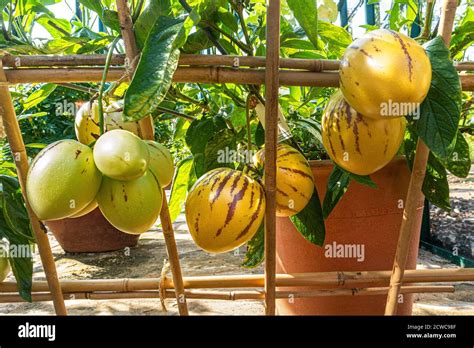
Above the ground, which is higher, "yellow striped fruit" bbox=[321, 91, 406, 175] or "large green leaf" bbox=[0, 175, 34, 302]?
"yellow striped fruit" bbox=[321, 91, 406, 175]

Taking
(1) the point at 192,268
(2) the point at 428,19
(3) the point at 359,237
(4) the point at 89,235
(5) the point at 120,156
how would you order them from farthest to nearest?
1. (4) the point at 89,235
2. (1) the point at 192,268
3. (3) the point at 359,237
4. (2) the point at 428,19
5. (5) the point at 120,156

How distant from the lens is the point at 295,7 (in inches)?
15.4

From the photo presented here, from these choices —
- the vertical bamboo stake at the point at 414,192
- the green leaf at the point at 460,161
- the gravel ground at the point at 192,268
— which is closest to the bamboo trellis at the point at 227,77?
the vertical bamboo stake at the point at 414,192

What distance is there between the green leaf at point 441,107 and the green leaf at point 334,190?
196mm

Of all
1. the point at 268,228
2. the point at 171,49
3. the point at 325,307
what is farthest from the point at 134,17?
the point at 325,307

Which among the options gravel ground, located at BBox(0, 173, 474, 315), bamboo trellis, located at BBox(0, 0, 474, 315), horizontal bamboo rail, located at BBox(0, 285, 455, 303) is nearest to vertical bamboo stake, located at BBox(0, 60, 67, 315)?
bamboo trellis, located at BBox(0, 0, 474, 315)

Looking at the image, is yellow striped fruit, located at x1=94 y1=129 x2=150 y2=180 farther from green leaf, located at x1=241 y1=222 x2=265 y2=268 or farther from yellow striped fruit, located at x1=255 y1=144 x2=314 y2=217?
green leaf, located at x1=241 y1=222 x2=265 y2=268

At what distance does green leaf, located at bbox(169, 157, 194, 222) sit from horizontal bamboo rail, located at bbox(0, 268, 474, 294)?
0.11 meters

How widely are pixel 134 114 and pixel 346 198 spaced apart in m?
0.40

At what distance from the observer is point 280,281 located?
52 centimetres

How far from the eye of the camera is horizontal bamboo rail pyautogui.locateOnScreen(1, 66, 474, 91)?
383 millimetres

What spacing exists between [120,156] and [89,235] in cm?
155

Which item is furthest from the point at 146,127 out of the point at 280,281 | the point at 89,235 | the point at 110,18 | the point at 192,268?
the point at 89,235

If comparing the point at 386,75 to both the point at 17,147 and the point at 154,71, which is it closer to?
the point at 154,71
